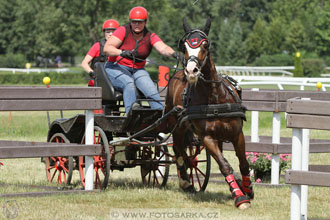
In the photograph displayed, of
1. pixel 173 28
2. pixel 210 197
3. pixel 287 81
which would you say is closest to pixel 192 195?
pixel 210 197

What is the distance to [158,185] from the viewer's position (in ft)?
34.7

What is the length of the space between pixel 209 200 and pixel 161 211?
3.73 feet

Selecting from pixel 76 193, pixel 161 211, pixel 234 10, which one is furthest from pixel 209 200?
pixel 234 10

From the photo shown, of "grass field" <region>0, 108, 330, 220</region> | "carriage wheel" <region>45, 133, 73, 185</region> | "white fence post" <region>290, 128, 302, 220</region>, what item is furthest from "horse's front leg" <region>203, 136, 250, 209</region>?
"carriage wheel" <region>45, 133, 73, 185</region>

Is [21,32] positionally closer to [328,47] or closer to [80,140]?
[328,47]

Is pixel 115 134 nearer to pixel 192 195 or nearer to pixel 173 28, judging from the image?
pixel 192 195

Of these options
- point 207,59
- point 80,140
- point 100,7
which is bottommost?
point 80,140

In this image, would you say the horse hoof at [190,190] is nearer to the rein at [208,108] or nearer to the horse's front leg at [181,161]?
the horse's front leg at [181,161]

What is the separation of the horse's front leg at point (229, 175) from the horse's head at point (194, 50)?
99 cm

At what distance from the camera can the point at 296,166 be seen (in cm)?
682

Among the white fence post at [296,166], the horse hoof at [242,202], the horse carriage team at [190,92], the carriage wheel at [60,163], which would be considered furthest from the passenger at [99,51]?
the white fence post at [296,166]

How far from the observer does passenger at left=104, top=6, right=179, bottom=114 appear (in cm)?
943

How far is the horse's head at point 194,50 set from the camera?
770 cm

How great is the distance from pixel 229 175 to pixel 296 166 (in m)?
1.59
